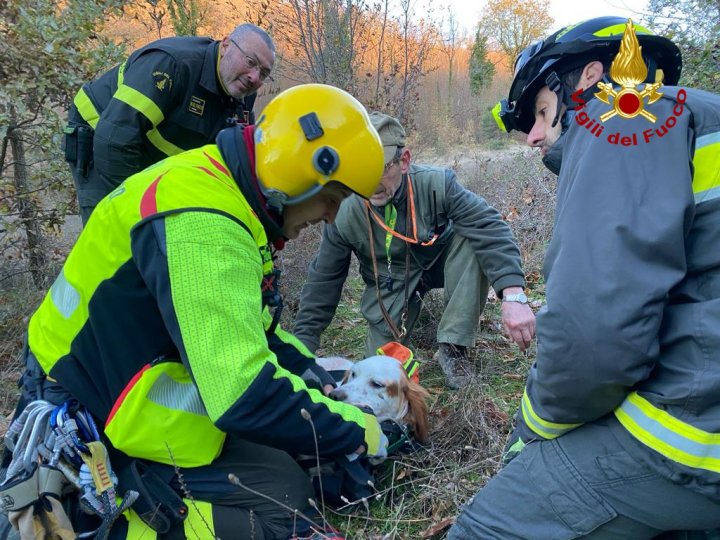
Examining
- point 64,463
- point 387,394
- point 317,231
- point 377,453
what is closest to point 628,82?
point 377,453

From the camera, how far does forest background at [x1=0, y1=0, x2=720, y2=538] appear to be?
2867mm

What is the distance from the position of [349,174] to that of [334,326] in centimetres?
341

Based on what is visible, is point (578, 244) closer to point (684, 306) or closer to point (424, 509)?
point (684, 306)

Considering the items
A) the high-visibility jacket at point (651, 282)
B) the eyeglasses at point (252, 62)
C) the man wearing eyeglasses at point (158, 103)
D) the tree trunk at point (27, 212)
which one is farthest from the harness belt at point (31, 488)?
A: the tree trunk at point (27, 212)

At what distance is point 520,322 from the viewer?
3.44 meters

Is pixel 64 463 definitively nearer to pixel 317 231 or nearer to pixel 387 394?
pixel 387 394

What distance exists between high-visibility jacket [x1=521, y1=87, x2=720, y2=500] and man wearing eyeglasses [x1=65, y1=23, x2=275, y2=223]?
10.6 ft

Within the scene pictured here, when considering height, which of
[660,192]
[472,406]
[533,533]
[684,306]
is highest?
[660,192]

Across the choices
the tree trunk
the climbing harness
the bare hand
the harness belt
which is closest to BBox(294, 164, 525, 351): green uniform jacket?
the bare hand

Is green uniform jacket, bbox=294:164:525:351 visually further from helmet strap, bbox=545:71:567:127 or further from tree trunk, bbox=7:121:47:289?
tree trunk, bbox=7:121:47:289

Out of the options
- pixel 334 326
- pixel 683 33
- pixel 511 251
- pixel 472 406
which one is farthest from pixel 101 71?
pixel 683 33

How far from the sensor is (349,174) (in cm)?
215

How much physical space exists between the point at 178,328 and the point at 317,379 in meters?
1.24

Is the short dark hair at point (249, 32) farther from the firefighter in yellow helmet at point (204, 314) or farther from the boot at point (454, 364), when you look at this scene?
the boot at point (454, 364)
